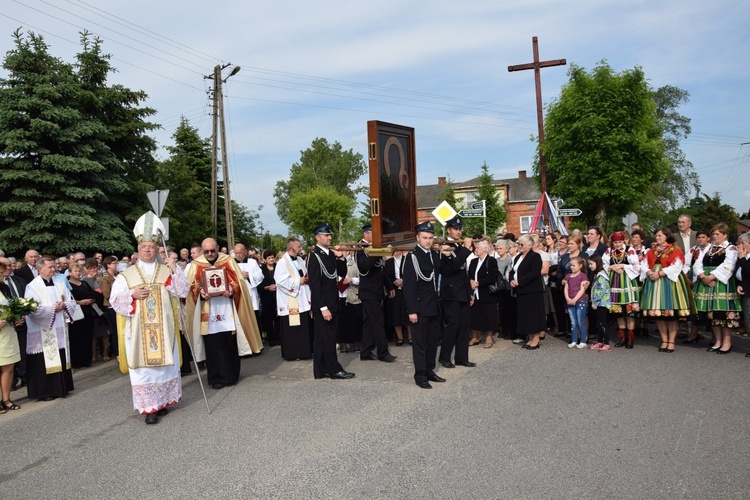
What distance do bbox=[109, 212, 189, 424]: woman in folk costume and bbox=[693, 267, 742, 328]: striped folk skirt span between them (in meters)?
7.45

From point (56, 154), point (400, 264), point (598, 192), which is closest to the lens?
point (400, 264)

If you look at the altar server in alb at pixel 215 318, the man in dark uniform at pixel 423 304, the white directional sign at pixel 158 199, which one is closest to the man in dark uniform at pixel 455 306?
the man in dark uniform at pixel 423 304

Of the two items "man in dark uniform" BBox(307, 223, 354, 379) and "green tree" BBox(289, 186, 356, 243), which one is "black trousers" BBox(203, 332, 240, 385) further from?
"green tree" BBox(289, 186, 356, 243)

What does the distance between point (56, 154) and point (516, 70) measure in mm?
15735

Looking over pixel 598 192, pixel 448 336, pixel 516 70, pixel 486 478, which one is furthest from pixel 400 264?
pixel 598 192

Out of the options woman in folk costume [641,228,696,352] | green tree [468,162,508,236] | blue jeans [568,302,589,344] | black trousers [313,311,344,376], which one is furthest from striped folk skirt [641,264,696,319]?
green tree [468,162,508,236]

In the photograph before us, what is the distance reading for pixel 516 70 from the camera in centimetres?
2091

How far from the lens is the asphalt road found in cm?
459

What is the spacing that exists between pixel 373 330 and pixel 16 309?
16.0 feet

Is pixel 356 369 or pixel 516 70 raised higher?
pixel 516 70

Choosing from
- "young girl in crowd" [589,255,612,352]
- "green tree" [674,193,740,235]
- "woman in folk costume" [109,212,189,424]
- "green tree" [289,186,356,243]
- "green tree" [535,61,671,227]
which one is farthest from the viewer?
"green tree" [289,186,356,243]

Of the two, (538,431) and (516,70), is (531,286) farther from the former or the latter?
(516,70)

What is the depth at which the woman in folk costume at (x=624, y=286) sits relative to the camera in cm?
955

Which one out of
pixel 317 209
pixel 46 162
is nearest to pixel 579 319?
pixel 46 162
